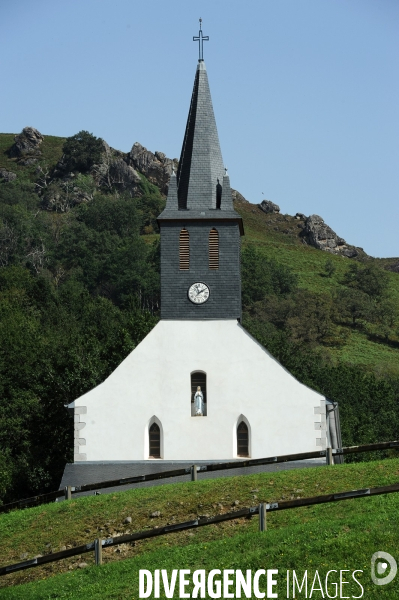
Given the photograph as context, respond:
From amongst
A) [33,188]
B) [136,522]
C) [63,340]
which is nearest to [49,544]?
[136,522]

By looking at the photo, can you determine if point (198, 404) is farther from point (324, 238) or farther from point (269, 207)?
point (269, 207)

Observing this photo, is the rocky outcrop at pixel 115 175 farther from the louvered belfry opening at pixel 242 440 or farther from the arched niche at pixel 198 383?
the louvered belfry opening at pixel 242 440

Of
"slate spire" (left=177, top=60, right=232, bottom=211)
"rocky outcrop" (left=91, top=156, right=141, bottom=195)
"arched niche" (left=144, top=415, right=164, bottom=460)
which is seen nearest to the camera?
"arched niche" (left=144, top=415, right=164, bottom=460)

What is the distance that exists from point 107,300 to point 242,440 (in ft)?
187

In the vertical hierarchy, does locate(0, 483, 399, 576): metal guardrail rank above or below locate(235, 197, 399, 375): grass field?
below

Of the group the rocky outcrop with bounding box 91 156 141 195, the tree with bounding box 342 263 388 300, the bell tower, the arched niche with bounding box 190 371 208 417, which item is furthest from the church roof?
the rocky outcrop with bounding box 91 156 141 195

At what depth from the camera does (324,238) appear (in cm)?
15050

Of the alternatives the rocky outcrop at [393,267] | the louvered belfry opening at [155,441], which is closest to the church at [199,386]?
the louvered belfry opening at [155,441]

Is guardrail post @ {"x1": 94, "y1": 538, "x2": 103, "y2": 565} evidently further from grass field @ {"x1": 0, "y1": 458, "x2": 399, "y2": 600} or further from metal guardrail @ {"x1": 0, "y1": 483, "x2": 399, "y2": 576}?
grass field @ {"x1": 0, "y1": 458, "x2": 399, "y2": 600}

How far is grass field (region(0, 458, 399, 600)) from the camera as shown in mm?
16203

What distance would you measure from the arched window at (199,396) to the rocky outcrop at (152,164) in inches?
4884

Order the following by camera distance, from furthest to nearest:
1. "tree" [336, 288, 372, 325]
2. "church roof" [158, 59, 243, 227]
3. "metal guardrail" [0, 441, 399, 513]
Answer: "tree" [336, 288, 372, 325] < "church roof" [158, 59, 243, 227] < "metal guardrail" [0, 441, 399, 513]

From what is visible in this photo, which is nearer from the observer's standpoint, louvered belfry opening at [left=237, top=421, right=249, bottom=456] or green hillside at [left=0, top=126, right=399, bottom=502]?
louvered belfry opening at [left=237, top=421, right=249, bottom=456]

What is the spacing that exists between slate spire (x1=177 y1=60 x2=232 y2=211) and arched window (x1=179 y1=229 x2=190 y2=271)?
1.11 meters
